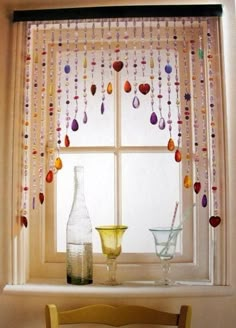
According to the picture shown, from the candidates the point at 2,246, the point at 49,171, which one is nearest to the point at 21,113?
the point at 49,171

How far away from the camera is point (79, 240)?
1616 millimetres

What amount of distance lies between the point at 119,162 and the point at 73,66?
462mm

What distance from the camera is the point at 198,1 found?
164 centimetres

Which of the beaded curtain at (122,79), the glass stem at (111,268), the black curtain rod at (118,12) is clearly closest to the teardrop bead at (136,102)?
the beaded curtain at (122,79)

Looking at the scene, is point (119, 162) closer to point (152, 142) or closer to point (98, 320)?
point (152, 142)

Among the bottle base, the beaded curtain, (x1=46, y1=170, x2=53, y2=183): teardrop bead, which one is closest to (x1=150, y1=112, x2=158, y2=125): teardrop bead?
the beaded curtain

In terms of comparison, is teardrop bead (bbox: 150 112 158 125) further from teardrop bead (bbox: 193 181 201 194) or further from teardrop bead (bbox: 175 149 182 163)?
teardrop bead (bbox: 193 181 201 194)

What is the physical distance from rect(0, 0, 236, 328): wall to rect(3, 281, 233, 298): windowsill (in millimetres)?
24

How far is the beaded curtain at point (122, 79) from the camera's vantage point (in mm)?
1649

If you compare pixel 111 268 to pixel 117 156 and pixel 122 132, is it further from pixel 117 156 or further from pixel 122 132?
pixel 122 132

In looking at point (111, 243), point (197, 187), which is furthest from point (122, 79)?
point (111, 243)

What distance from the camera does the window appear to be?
5.51 feet

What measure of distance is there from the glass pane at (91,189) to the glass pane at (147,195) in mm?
65

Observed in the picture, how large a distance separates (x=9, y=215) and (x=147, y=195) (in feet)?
1.89
